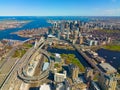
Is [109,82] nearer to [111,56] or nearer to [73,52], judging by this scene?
[111,56]

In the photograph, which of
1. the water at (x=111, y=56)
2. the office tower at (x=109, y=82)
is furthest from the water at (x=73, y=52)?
the office tower at (x=109, y=82)

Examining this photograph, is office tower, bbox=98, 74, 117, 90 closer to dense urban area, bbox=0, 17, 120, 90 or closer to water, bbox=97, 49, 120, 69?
dense urban area, bbox=0, 17, 120, 90

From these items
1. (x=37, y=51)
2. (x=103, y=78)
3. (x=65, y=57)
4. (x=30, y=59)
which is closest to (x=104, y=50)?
(x=65, y=57)

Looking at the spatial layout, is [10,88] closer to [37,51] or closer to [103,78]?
[103,78]

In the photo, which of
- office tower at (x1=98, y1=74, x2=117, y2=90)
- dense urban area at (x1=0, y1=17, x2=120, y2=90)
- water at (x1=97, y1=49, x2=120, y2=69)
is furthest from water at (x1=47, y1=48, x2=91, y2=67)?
office tower at (x1=98, y1=74, x2=117, y2=90)

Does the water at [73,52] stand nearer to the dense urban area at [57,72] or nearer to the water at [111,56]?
the dense urban area at [57,72]

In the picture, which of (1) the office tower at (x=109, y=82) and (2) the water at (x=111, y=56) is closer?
(1) the office tower at (x=109, y=82)

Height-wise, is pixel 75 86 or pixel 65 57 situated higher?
pixel 75 86

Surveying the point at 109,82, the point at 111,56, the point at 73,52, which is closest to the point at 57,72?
the point at 109,82
